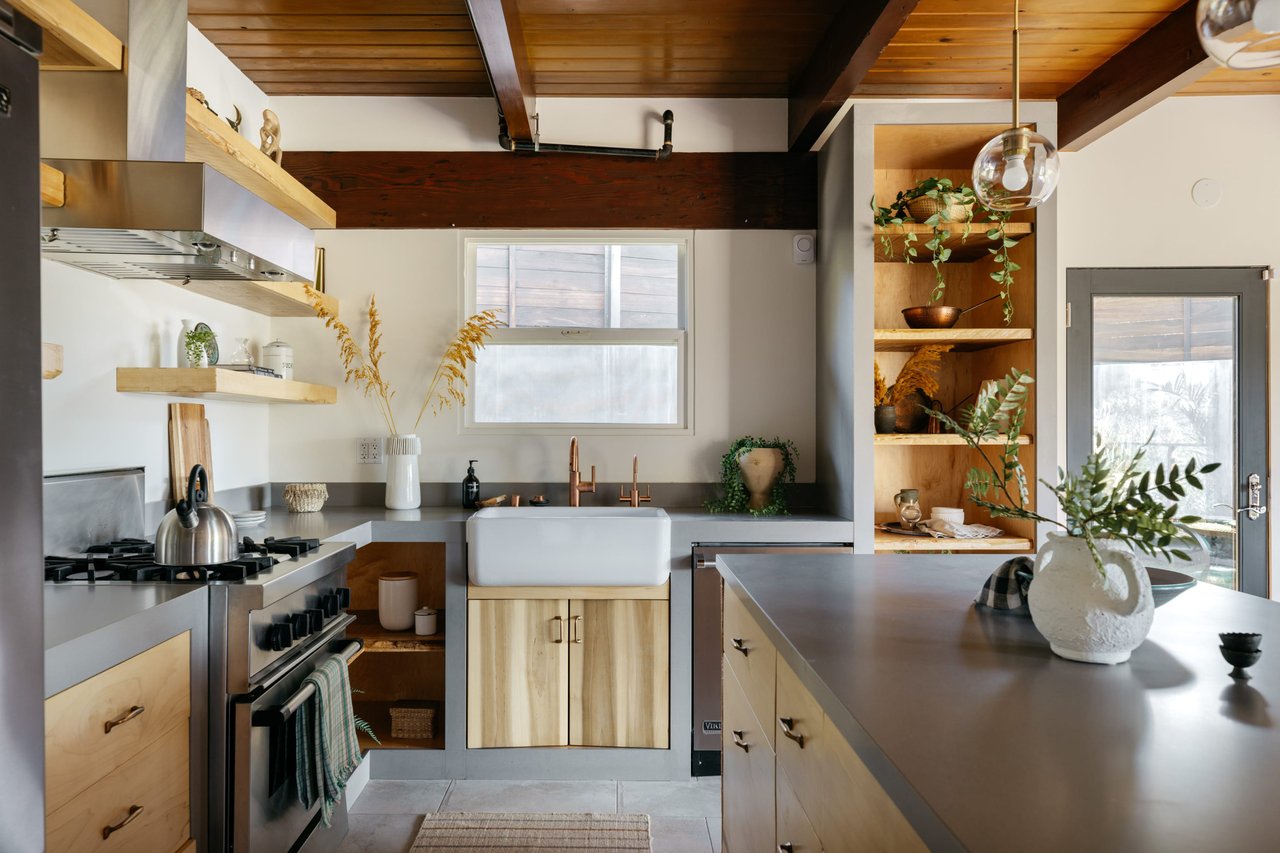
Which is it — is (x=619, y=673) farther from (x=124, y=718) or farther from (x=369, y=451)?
(x=124, y=718)

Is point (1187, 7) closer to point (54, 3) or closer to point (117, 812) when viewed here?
point (54, 3)

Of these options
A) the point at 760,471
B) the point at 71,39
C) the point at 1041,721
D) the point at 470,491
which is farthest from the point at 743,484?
the point at 71,39

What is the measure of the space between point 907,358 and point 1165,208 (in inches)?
49.3

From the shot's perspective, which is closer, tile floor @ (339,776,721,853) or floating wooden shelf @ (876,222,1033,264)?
tile floor @ (339,776,721,853)

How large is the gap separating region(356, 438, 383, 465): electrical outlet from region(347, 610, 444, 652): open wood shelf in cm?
69

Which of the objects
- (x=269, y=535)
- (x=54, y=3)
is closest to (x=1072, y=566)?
(x=54, y=3)

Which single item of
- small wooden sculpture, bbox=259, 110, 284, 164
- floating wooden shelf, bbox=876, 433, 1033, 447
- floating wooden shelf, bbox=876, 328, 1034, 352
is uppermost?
small wooden sculpture, bbox=259, 110, 284, 164

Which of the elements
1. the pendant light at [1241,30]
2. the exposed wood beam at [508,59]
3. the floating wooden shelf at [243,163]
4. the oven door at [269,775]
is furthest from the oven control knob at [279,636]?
the pendant light at [1241,30]

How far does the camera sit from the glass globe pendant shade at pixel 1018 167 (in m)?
1.53

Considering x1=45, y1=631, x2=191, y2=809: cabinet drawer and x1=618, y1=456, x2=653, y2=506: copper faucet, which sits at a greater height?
Result: x1=618, y1=456, x2=653, y2=506: copper faucet

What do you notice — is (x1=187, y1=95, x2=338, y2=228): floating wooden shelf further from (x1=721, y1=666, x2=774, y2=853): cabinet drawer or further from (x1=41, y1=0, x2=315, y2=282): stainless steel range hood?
(x1=721, y1=666, x2=774, y2=853): cabinet drawer

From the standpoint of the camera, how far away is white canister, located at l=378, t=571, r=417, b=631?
2.98 metres

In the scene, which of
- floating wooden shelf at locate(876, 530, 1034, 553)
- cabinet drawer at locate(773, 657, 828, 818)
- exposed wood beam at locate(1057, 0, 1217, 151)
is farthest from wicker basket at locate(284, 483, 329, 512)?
exposed wood beam at locate(1057, 0, 1217, 151)

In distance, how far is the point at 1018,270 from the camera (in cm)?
293
